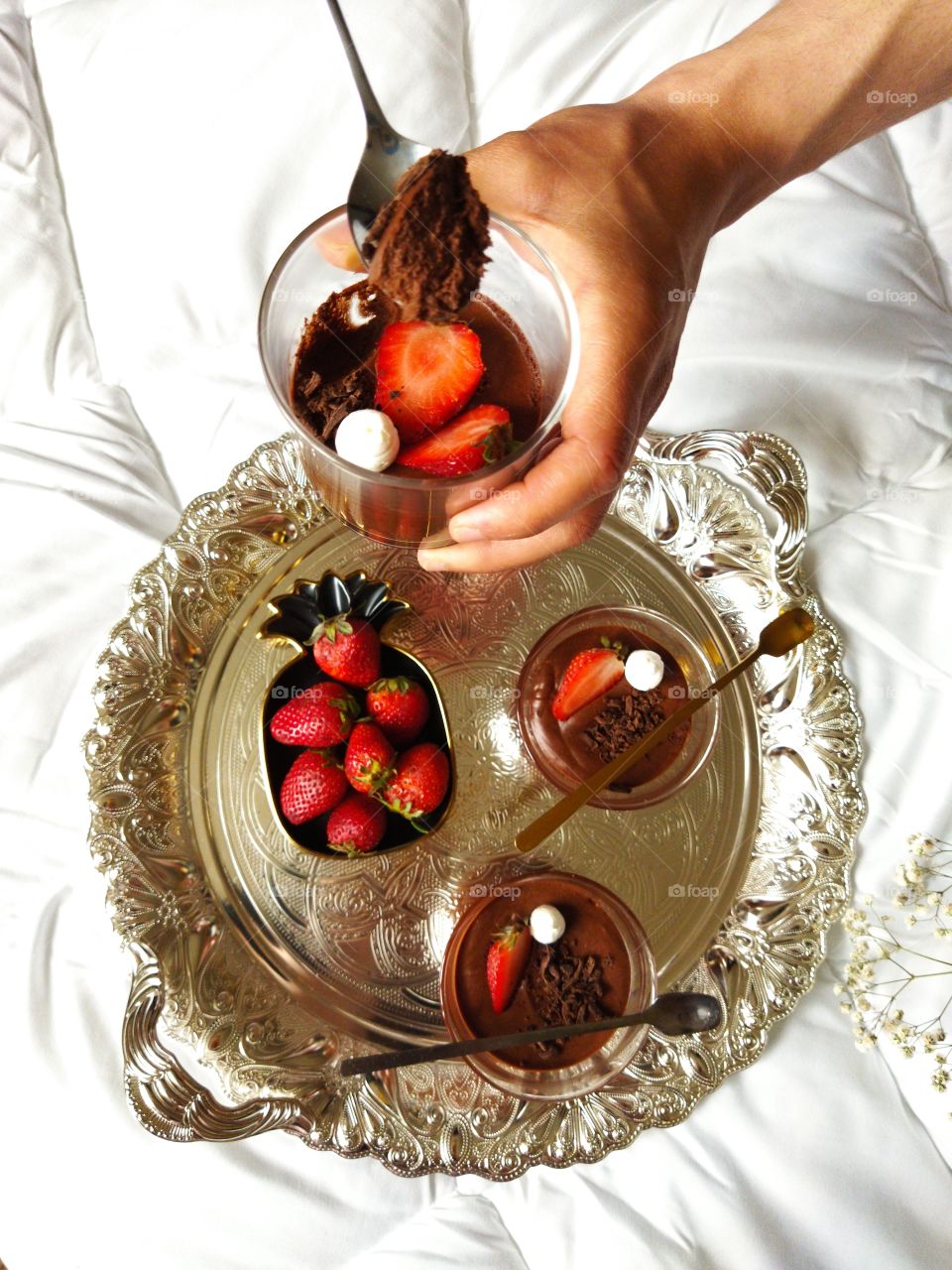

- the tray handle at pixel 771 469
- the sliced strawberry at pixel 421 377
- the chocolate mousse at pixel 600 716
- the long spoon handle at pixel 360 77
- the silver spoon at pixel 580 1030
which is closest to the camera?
the long spoon handle at pixel 360 77

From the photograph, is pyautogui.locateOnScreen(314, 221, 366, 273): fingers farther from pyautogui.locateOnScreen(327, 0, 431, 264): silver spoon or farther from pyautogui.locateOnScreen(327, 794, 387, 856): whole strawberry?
pyautogui.locateOnScreen(327, 794, 387, 856): whole strawberry

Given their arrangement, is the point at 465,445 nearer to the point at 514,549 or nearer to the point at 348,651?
the point at 514,549

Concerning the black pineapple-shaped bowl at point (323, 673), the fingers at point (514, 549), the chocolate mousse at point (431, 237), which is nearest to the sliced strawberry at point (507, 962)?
the black pineapple-shaped bowl at point (323, 673)

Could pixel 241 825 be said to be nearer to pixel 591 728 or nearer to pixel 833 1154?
pixel 591 728

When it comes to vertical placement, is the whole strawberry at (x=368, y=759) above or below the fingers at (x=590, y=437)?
below

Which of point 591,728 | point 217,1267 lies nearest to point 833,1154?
point 591,728

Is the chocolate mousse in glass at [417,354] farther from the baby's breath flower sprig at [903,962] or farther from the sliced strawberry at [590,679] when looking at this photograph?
the baby's breath flower sprig at [903,962]

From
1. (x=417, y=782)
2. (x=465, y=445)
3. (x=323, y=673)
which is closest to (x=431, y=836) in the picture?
(x=417, y=782)

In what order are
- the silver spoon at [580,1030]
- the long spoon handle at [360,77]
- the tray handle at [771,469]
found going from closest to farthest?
the long spoon handle at [360,77]
the silver spoon at [580,1030]
the tray handle at [771,469]
